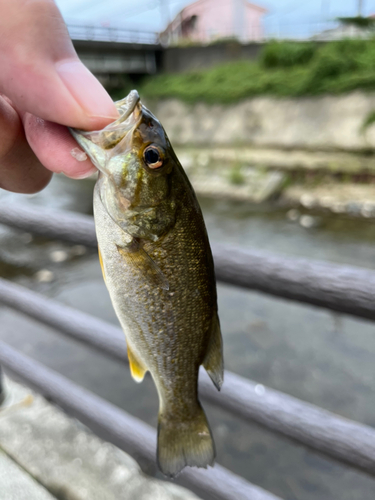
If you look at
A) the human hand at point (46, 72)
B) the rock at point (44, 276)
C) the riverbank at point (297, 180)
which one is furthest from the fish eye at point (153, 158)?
the riverbank at point (297, 180)

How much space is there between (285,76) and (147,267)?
40.0 feet

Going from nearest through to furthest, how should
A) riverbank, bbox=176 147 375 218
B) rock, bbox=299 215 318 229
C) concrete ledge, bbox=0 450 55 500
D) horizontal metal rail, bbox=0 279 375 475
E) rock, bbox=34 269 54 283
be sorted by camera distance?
horizontal metal rail, bbox=0 279 375 475
concrete ledge, bbox=0 450 55 500
rock, bbox=34 269 54 283
rock, bbox=299 215 318 229
riverbank, bbox=176 147 375 218

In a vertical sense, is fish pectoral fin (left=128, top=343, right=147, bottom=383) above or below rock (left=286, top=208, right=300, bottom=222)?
above

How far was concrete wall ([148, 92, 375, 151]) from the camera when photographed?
390 inches

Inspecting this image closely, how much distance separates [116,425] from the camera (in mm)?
1847

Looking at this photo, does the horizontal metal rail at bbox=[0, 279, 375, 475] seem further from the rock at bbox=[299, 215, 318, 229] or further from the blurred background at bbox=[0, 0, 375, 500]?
the rock at bbox=[299, 215, 318, 229]

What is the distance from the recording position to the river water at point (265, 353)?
2.81 metres

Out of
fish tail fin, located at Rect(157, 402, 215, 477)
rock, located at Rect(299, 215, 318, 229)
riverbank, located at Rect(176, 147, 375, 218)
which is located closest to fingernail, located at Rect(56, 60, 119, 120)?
fish tail fin, located at Rect(157, 402, 215, 477)

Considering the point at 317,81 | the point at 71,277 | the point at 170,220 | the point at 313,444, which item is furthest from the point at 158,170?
the point at 317,81

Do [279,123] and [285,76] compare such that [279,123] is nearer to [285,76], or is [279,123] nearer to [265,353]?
[285,76]

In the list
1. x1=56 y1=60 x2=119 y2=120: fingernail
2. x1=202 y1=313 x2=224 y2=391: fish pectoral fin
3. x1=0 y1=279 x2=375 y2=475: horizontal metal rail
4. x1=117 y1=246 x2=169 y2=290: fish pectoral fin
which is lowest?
x1=0 y1=279 x2=375 y2=475: horizontal metal rail

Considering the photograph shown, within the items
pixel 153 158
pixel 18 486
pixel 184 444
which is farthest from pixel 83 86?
pixel 18 486

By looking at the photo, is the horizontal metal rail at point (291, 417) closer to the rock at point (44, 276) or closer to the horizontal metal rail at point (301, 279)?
the horizontal metal rail at point (301, 279)

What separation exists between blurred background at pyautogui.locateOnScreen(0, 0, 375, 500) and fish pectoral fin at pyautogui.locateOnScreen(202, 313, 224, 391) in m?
0.91
